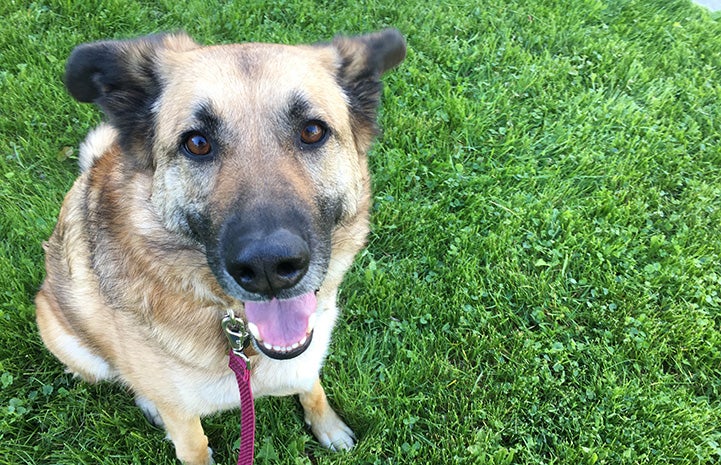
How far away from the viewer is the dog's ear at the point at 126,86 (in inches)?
87.8

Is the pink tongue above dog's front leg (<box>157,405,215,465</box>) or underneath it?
above

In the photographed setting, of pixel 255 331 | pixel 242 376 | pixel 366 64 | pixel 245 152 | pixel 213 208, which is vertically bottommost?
pixel 242 376

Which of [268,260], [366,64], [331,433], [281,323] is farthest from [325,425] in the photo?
[366,64]

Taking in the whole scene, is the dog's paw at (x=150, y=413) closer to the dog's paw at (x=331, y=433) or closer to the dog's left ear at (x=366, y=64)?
the dog's paw at (x=331, y=433)

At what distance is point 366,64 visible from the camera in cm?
255

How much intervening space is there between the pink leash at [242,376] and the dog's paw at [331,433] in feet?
2.51

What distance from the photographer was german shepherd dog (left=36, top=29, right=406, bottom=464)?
1.99 metres

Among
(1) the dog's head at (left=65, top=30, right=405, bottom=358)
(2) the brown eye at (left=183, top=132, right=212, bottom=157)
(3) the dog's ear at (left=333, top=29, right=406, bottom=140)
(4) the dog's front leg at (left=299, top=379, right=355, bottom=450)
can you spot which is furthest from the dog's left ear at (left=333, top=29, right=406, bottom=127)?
(4) the dog's front leg at (left=299, top=379, right=355, bottom=450)

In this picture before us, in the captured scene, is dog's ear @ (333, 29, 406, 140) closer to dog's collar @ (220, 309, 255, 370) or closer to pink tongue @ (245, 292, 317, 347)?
pink tongue @ (245, 292, 317, 347)

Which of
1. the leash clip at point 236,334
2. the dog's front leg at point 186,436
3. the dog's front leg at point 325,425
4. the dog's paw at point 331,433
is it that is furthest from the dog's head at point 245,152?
the dog's paw at point 331,433

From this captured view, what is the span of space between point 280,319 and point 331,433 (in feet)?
3.62

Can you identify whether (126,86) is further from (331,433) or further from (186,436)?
(331,433)

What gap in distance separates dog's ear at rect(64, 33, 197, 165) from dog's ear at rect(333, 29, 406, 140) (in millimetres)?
840

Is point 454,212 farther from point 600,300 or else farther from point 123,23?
point 123,23
